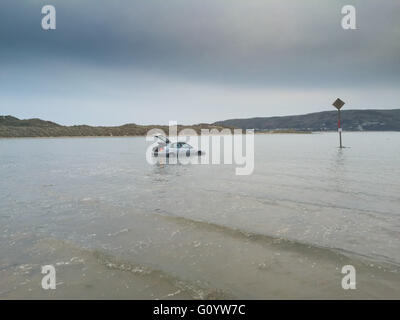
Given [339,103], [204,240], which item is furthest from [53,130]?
[204,240]

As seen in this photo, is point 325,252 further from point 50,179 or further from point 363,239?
point 50,179

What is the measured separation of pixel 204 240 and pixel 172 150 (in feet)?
67.6

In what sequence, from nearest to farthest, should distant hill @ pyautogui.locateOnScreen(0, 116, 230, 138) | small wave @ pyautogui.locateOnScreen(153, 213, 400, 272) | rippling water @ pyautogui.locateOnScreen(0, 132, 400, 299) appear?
1. rippling water @ pyautogui.locateOnScreen(0, 132, 400, 299)
2. small wave @ pyautogui.locateOnScreen(153, 213, 400, 272)
3. distant hill @ pyautogui.locateOnScreen(0, 116, 230, 138)

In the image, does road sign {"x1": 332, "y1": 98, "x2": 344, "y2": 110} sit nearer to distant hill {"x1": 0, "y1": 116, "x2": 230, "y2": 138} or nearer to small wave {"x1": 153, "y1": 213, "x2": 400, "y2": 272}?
small wave {"x1": 153, "y1": 213, "x2": 400, "y2": 272}

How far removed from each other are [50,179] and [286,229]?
13638 mm

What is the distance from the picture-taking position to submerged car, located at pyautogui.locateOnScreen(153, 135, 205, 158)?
2670 cm

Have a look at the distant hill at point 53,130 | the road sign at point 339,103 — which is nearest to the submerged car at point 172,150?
the road sign at point 339,103

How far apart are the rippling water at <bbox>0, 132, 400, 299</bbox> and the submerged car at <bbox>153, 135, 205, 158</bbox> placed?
13.8 meters

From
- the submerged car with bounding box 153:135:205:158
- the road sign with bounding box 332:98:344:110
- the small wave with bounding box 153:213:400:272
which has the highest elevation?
the road sign with bounding box 332:98:344:110

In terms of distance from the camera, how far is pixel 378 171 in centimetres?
1600

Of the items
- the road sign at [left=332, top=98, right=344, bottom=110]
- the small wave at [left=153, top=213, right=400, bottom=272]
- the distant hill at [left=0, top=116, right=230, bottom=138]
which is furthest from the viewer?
the distant hill at [left=0, top=116, right=230, bottom=138]

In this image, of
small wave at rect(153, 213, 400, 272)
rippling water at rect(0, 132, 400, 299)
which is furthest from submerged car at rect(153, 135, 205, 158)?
small wave at rect(153, 213, 400, 272)

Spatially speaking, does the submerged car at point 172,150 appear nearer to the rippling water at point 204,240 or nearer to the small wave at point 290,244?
the rippling water at point 204,240
